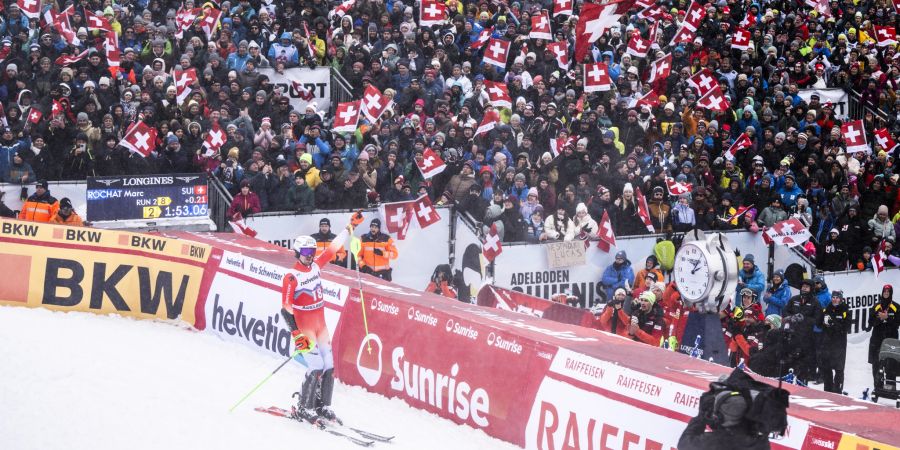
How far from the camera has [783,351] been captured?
619 inches

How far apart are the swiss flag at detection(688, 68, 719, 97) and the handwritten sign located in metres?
5.98

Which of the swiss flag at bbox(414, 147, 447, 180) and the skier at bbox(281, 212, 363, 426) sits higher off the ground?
the swiss flag at bbox(414, 147, 447, 180)

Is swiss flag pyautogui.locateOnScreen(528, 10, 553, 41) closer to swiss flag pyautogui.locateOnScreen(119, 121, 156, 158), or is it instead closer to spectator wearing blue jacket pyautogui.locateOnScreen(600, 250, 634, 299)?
spectator wearing blue jacket pyautogui.locateOnScreen(600, 250, 634, 299)

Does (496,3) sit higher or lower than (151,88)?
higher

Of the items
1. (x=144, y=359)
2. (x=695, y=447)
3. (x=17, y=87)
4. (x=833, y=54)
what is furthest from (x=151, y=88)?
(x=833, y=54)

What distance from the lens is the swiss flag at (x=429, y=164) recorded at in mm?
19547

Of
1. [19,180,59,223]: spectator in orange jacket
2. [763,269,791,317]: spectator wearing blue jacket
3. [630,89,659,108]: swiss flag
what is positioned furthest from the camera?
[630,89,659,108]: swiss flag

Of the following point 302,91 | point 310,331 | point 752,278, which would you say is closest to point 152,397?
point 310,331

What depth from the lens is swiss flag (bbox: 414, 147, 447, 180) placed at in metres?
19.5

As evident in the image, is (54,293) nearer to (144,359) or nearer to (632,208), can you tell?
(144,359)

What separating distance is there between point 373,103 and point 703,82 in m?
6.86

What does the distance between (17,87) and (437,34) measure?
7.68 m

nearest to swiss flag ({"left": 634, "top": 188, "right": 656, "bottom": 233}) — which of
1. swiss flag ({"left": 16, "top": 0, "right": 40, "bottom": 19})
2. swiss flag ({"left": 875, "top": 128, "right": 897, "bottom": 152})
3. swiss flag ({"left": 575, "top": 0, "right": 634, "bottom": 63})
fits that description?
swiss flag ({"left": 575, "top": 0, "right": 634, "bottom": 63})

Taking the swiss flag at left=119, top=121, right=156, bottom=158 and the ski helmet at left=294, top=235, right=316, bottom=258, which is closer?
the ski helmet at left=294, top=235, right=316, bottom=258
